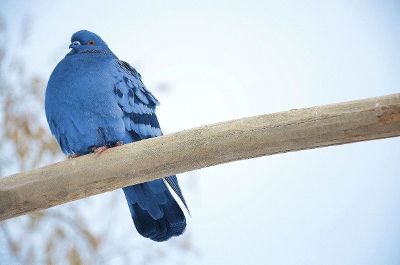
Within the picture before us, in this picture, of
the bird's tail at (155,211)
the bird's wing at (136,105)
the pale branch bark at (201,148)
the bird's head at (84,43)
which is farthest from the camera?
the bird's head at (84,43)

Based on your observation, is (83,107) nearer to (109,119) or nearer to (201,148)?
(109,119)

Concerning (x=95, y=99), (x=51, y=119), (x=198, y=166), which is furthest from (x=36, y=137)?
(x=198, y=166)

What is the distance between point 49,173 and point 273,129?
3.62ft

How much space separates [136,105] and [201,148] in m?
1.00

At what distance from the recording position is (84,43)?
11.6 feet

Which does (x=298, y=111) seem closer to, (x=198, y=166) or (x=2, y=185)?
(x=198, y=166)

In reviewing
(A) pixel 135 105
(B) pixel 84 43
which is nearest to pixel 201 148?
(A) pixel 135 105

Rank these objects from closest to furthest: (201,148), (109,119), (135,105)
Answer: (201,148) < (109,119) < (135,105)

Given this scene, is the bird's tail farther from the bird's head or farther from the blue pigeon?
the bird's head

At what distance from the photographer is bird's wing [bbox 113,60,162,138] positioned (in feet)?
10.6

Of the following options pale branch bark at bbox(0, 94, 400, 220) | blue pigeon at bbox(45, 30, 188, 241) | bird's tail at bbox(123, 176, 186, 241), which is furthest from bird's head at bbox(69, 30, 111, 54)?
pale branch bark at bbox(0, 94, 400, 220)

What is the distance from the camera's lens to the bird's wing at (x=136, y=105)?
3.24 metres

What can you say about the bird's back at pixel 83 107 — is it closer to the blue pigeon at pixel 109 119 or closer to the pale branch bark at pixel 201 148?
the blue pigeon at pixel 109 119

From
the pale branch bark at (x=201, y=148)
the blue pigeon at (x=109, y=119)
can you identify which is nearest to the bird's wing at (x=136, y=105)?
the blue pigeon at (x=109, y=119)
